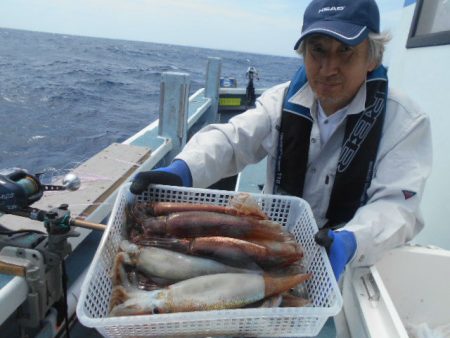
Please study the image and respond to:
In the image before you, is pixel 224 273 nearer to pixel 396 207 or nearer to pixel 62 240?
pixel 62 240

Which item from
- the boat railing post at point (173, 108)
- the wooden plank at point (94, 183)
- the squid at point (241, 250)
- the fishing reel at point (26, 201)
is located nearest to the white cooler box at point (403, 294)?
the squid at point (241, 250)

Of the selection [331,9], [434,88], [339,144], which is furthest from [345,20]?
[434,88]

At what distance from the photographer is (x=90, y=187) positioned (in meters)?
2.68

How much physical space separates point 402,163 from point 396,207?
0.24 m

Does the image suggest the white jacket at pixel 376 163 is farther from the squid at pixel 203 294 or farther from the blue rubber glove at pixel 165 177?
the squid at pixel 203 294

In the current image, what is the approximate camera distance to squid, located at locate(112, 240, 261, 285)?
141cm

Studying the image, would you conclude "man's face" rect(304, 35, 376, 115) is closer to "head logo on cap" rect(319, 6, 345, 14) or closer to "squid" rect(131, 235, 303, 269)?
"head logo on cap" rect(319, 6, 345, 14)

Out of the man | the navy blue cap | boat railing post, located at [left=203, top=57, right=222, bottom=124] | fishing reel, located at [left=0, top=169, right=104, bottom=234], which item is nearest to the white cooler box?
the man

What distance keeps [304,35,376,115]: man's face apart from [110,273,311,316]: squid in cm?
106

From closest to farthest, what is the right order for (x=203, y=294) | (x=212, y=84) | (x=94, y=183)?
1. (x=203, y=294)
2. (x=94, y=183)
3. (x=212, y=84)

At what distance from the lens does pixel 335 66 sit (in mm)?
1808

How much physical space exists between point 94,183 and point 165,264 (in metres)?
1.55

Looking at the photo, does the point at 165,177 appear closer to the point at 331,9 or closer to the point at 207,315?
the point at 207,315

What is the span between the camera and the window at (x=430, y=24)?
3126 millimetres
